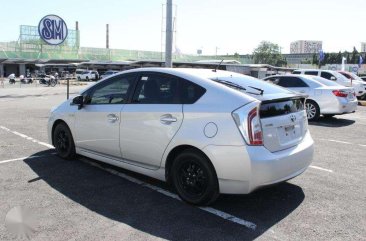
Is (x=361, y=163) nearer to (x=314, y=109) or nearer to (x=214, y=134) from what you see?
(x=214, y=134)

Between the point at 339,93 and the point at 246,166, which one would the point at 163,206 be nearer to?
the point at 246,166

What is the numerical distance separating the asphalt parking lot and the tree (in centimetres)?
13256

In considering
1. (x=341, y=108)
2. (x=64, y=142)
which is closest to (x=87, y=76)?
(x=341, y=108)

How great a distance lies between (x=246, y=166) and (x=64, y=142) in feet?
12.0

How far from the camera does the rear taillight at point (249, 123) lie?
4.22 metres

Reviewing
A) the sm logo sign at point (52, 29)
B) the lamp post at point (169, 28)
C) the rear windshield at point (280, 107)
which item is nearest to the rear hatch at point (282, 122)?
the rear windshield at point (280, 107)

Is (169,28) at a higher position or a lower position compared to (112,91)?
higher

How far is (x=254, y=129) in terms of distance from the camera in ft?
13.9

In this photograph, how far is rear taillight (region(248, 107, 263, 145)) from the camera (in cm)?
423

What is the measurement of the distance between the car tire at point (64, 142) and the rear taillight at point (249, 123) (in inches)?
130

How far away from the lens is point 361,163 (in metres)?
6.88

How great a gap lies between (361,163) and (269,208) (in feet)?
10.1

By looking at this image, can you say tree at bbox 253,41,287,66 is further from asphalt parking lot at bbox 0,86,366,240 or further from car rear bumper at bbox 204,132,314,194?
car rear bumper at bbox 204,132,314,194

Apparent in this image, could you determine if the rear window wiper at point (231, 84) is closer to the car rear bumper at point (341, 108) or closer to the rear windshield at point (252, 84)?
the rear windshield at point (252, 84)
